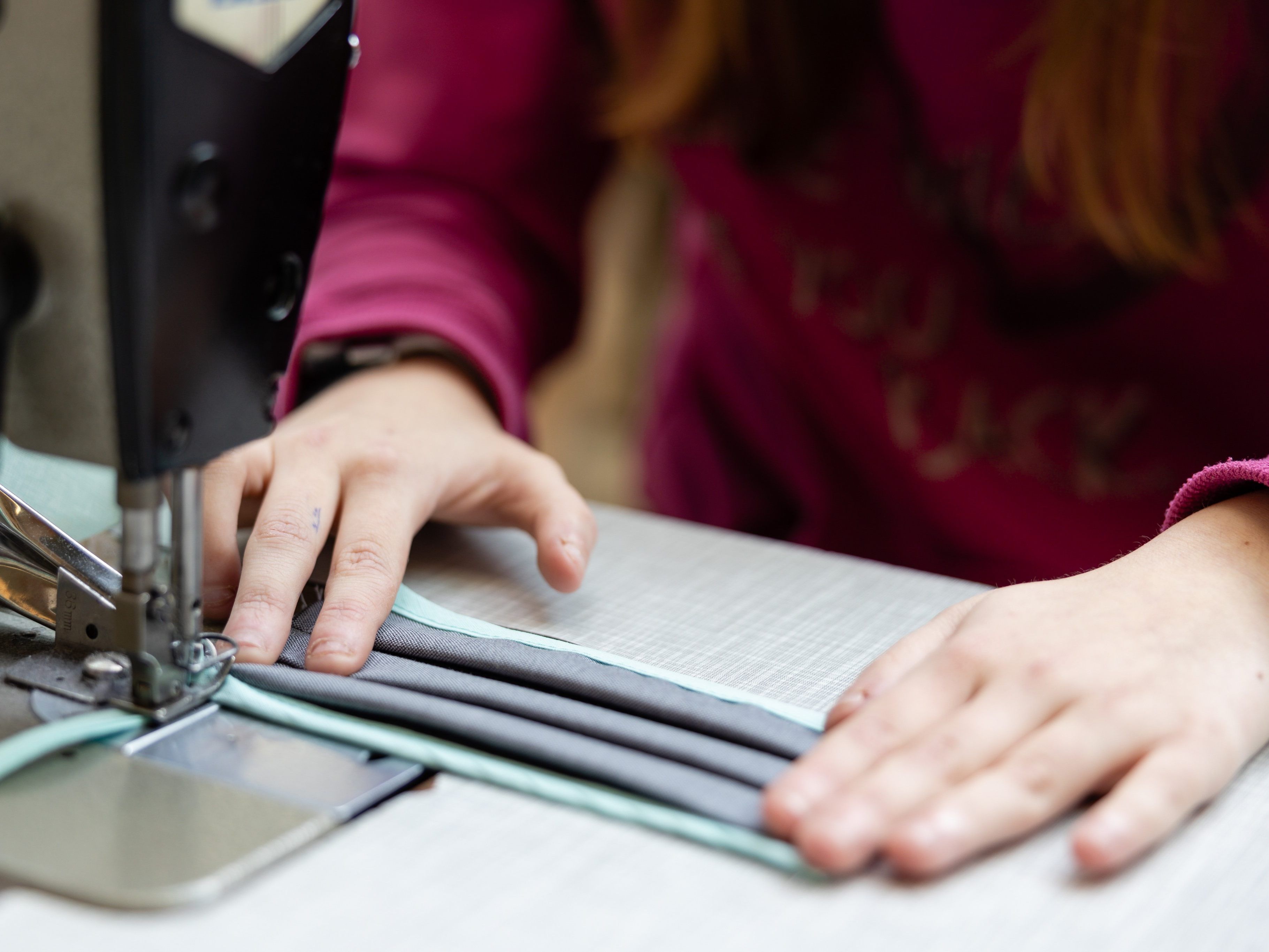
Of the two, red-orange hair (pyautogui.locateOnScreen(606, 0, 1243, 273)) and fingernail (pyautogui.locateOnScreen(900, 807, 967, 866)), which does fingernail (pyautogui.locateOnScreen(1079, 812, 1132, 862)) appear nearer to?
fingernail (pyautogui.locateOnScreen(900, 807, 967, 866))

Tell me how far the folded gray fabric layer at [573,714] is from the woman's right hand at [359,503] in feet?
0.08

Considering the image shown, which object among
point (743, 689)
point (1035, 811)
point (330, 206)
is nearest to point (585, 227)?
point (330, 206)

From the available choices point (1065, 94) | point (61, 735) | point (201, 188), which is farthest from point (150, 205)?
point (1065, 94)

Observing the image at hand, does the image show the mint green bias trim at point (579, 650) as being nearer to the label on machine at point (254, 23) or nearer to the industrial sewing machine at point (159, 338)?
the industrial sewing machine at point (159, 338)

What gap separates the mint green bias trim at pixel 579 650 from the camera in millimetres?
538

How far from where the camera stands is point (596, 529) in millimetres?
723

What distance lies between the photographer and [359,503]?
68cm

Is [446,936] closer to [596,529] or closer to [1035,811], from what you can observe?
[1035,811]

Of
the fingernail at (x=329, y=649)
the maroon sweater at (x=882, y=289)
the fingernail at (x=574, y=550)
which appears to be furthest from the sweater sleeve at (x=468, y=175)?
the fingernail at (x=329, y=649)

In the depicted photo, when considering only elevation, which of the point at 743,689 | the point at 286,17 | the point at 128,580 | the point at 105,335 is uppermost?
the point at 286,17

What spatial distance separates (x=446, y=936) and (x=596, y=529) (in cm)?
35

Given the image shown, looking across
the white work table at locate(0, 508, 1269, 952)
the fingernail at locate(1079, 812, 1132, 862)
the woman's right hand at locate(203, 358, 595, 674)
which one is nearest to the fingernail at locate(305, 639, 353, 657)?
the woman's right hand at locate(203, 358, 595, 674)

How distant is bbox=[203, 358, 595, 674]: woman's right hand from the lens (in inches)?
23.5

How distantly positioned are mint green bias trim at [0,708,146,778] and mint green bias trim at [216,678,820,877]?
1.9 inches
